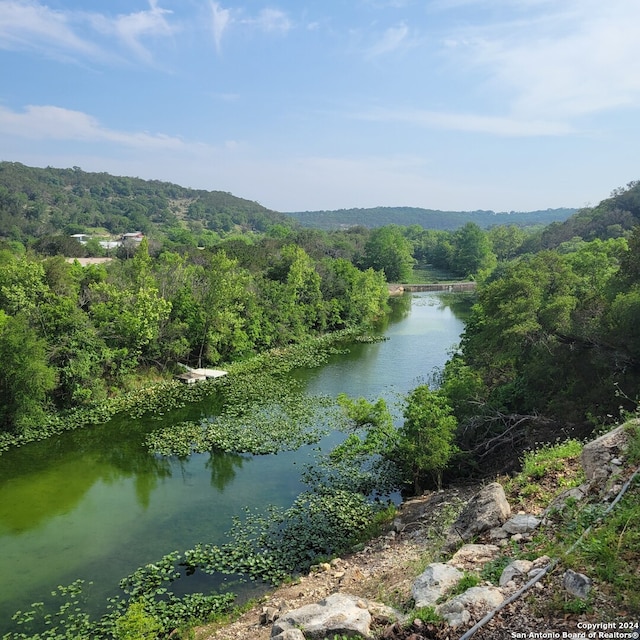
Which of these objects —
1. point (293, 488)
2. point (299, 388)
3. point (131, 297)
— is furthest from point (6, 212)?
point (293, 488)

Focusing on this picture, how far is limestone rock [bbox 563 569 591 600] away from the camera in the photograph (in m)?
5.89

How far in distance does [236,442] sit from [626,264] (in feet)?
51.8

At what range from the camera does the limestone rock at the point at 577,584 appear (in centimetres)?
589

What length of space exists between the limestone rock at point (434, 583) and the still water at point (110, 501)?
26.8 ft

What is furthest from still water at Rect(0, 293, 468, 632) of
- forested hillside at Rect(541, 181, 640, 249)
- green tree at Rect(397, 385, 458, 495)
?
forested hillside at Rect(541, 181, 640, 249)

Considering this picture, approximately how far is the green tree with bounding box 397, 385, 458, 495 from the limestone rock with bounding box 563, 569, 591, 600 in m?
8.90

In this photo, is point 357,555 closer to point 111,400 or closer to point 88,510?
point 88,510

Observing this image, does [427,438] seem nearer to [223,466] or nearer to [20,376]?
[223,466]

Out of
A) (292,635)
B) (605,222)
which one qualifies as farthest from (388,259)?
(292,635)

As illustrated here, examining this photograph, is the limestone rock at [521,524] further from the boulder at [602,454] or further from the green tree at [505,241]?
the green tree at [505,241]

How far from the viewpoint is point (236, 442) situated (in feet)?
67.6

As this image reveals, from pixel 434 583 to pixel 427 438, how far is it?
7.95 metres

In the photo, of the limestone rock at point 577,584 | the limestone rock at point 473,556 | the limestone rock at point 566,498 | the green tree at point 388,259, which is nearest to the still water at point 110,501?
the limestone rock at point 473,556

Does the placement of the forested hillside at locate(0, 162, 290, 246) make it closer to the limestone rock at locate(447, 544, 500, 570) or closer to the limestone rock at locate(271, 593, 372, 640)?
the limestone rock at locate(447, 544, 500, 570)
